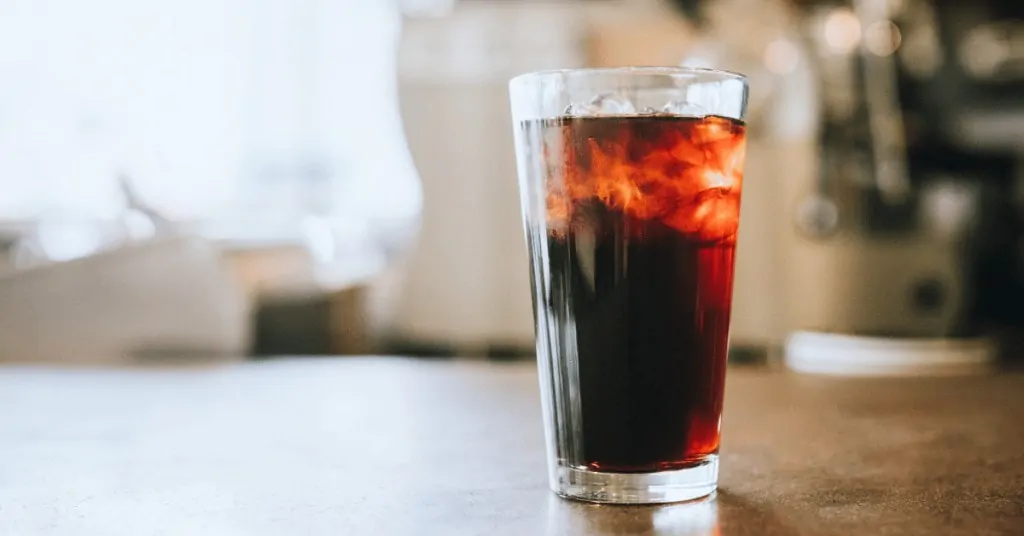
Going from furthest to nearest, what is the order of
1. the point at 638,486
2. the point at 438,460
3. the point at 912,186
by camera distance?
1. the point at 912,186
2. the point at 438,460
3. the point at 638,486

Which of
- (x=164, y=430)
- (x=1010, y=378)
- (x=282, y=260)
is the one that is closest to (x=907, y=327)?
(x=1010, y=378)

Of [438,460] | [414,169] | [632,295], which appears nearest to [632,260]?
[632,295]

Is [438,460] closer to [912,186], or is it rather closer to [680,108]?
[680,108]

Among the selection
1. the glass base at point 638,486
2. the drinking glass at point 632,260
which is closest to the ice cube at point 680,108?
the drinking glass at point 632,260

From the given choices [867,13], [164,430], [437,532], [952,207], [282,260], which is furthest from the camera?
[282,260]

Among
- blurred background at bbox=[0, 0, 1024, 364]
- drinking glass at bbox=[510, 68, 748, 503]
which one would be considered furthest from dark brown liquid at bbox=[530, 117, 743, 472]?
blurred background at bbox=[0, 0, 1024, 364]

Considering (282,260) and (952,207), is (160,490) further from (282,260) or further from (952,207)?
(282,260)

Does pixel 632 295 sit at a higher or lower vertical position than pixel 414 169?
higher

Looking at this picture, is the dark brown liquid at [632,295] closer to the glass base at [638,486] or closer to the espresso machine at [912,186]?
the glass base at [638,486]
